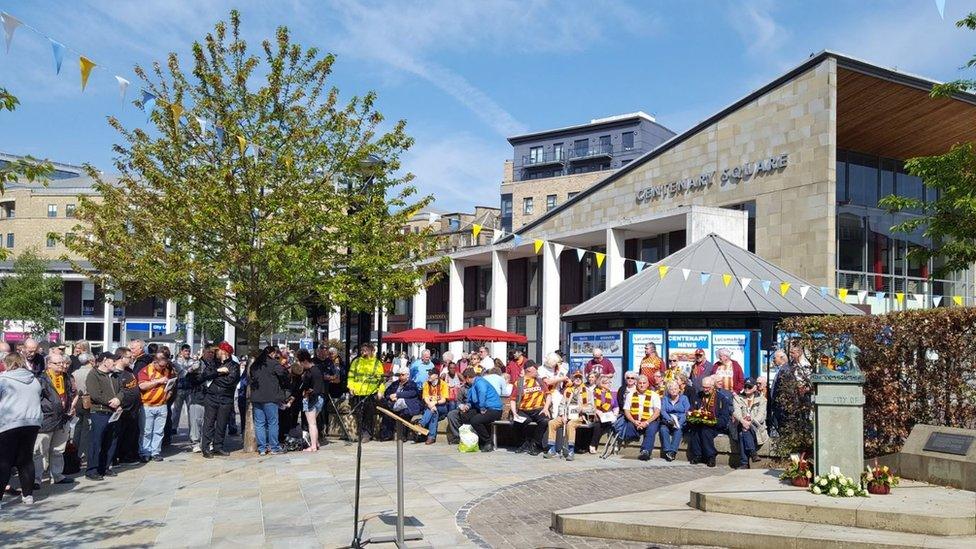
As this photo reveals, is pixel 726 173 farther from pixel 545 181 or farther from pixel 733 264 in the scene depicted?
pixel 545 181

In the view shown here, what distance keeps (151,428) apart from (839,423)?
10322 millimetres

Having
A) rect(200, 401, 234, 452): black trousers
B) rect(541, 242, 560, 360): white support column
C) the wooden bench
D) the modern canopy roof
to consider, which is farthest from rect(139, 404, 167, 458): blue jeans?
rect(541, 242, 560, 360): white support column

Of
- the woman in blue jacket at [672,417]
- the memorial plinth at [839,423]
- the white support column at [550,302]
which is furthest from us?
the white support column at [550,302]

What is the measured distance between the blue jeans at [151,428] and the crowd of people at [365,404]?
0.06ft

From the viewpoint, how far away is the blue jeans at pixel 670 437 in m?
13.7

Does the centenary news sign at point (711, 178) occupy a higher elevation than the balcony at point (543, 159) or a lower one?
lower

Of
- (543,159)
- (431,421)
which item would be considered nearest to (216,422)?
(431,421)

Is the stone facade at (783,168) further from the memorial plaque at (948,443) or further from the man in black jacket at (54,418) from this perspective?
the man in black jacket at (54,418)

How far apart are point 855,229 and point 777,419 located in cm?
2108

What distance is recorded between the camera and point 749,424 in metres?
12.7

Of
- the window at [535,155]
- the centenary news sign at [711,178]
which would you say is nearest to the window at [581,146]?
the window at [535,155]

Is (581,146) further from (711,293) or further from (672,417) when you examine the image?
(672,417)

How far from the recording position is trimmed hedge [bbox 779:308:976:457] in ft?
32.3

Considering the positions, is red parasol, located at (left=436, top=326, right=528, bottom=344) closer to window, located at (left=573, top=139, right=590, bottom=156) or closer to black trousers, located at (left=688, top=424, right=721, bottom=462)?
black trousers, located at (left=688, top=424, right=721, bottom=462)
